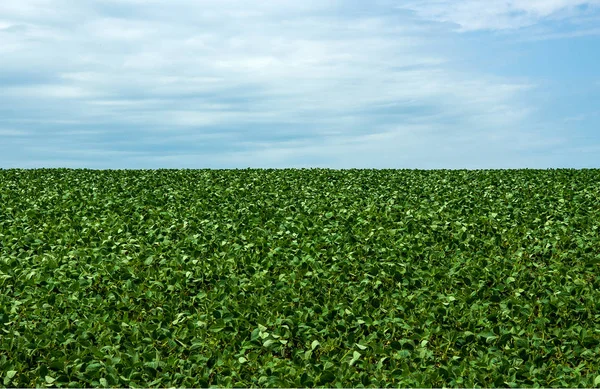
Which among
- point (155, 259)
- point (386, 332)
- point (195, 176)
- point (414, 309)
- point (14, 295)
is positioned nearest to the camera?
point (386, 332)

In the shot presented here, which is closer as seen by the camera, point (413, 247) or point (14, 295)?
point (14, 295)

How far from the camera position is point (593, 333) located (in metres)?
8.95

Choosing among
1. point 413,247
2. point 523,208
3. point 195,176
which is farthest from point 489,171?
point 413,247

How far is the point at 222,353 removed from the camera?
26.4 feet

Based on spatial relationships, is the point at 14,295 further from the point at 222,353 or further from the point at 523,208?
the point at 523,208

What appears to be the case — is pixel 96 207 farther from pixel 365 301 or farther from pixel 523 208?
pixel 523 208

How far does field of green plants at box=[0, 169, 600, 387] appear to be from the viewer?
7.77 metres

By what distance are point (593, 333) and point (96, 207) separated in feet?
39.2

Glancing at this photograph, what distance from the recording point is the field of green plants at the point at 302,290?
777cm

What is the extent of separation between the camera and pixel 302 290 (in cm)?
1005

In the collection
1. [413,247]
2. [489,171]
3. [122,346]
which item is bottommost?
[122,346]

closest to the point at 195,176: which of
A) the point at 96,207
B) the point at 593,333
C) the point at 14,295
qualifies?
the point at 96,207

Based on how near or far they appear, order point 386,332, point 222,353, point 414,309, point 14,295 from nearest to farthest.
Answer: point 222,353 < point 386,332 < point 414,309 < point 14,295

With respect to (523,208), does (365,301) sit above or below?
below
